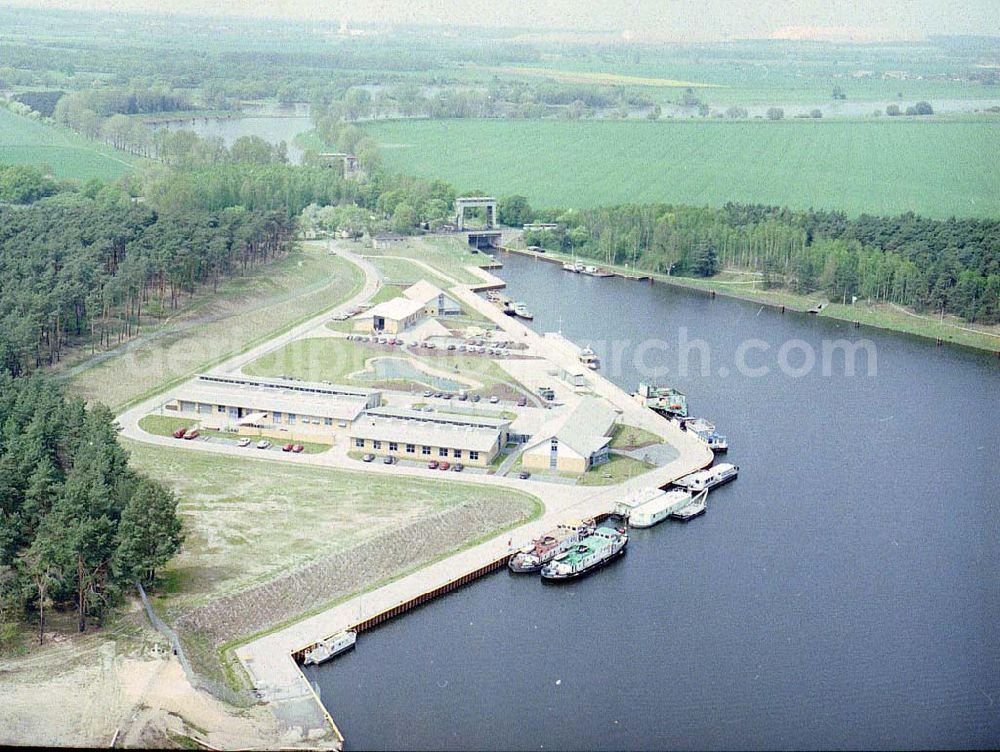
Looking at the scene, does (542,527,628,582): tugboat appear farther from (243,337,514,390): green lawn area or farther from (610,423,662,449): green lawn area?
(243,337,514,390): green lawn area

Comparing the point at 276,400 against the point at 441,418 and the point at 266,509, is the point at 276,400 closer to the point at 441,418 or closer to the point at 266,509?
the point at 441,418

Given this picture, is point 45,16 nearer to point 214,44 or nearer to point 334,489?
point 214,44

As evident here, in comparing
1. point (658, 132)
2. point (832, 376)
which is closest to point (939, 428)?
point (832, 376)

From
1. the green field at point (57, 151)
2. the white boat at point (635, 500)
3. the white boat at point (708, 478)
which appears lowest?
the white boat at point (635, 500)

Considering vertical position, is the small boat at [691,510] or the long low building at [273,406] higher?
the long low building at [273,406]

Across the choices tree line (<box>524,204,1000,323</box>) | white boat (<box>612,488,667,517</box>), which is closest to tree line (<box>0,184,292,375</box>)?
tree line (<box>524,204,1000,323</box>)

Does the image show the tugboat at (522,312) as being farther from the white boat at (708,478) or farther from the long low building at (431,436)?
the white boat at (708,478)

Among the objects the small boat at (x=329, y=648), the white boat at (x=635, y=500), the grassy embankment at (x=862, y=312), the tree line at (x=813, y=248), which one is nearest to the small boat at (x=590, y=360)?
the white boat at (x=635, y=500)
